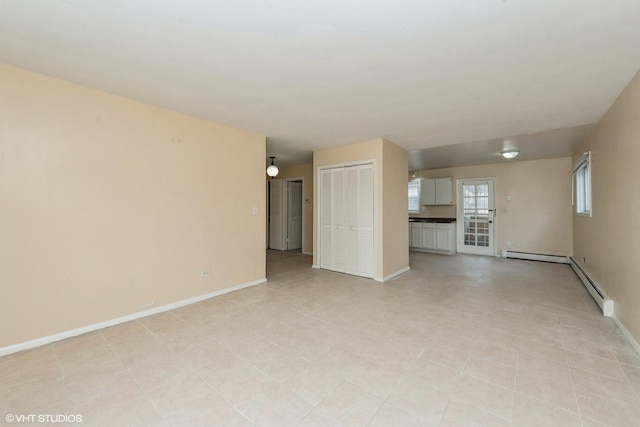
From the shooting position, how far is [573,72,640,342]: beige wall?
2.29m

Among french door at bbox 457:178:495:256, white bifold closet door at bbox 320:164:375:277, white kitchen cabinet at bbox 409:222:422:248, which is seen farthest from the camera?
white kitchen cabinet at bbox 409:222:422:248

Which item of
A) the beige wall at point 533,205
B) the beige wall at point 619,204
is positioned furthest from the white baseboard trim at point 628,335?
the beige wall at point 533,205

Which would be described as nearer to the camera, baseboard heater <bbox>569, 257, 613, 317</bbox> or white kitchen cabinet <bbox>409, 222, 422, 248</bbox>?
baseboard heater <bbox>569, 257, 613, 317</bbox>

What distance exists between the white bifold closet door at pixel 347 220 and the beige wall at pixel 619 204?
2.78 meters

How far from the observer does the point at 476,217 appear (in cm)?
689

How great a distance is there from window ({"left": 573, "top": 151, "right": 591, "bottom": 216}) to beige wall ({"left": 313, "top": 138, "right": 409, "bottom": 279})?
271 centimetres

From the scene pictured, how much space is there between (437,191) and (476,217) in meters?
1.17

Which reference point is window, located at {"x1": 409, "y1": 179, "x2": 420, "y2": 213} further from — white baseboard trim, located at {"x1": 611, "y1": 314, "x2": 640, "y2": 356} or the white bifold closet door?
white baseboard trim, located at {"x1": 611, "y1": 314, "x2": 640, "y2": 356}

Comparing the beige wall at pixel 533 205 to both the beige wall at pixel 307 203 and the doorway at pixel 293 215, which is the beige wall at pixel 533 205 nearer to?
the beige wall at pixel 307 203

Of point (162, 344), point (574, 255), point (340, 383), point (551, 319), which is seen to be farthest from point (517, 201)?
point (162, 344)

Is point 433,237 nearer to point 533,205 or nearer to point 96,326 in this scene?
point 533,205

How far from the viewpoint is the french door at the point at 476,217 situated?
6.66m

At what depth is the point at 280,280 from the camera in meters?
4.34

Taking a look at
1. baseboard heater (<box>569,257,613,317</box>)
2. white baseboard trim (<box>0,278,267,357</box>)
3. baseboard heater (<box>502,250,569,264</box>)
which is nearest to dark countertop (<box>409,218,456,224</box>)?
baseboard heater (<box>502,250,569,264</box>)
